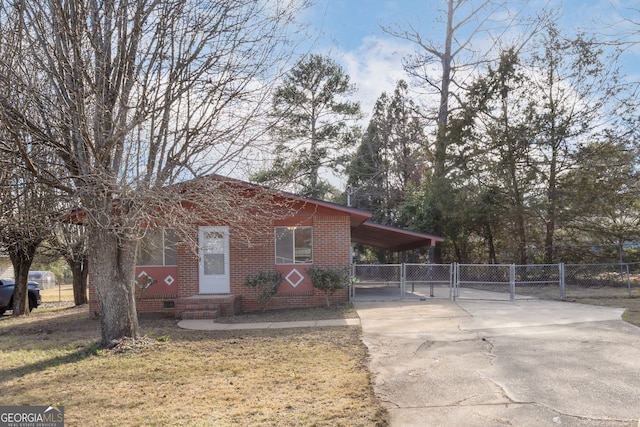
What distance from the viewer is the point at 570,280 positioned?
1966 cm

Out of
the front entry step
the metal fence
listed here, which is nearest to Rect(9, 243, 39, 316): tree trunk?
the front entry step

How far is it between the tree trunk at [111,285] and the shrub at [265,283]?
15.9ft

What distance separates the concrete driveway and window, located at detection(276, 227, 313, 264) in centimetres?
366

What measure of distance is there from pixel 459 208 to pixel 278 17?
1617cm

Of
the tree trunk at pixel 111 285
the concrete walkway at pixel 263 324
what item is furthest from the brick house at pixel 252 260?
the tree trunk at pixel 111 285

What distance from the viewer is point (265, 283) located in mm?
13117

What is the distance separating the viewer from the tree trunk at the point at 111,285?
835 cm

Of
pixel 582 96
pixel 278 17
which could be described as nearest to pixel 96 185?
pixel 278 17

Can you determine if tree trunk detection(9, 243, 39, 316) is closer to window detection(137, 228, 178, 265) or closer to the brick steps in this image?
window detection(137, 228, 178, 265)

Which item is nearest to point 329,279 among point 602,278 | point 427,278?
point 427,278

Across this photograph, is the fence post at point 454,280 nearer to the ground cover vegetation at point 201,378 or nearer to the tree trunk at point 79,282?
the ground cover vegetation at point 201,378

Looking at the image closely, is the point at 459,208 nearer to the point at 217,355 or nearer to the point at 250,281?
the point at 250,281

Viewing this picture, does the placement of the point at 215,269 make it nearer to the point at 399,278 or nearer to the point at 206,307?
the point at 206,307

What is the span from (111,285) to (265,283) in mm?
5241
